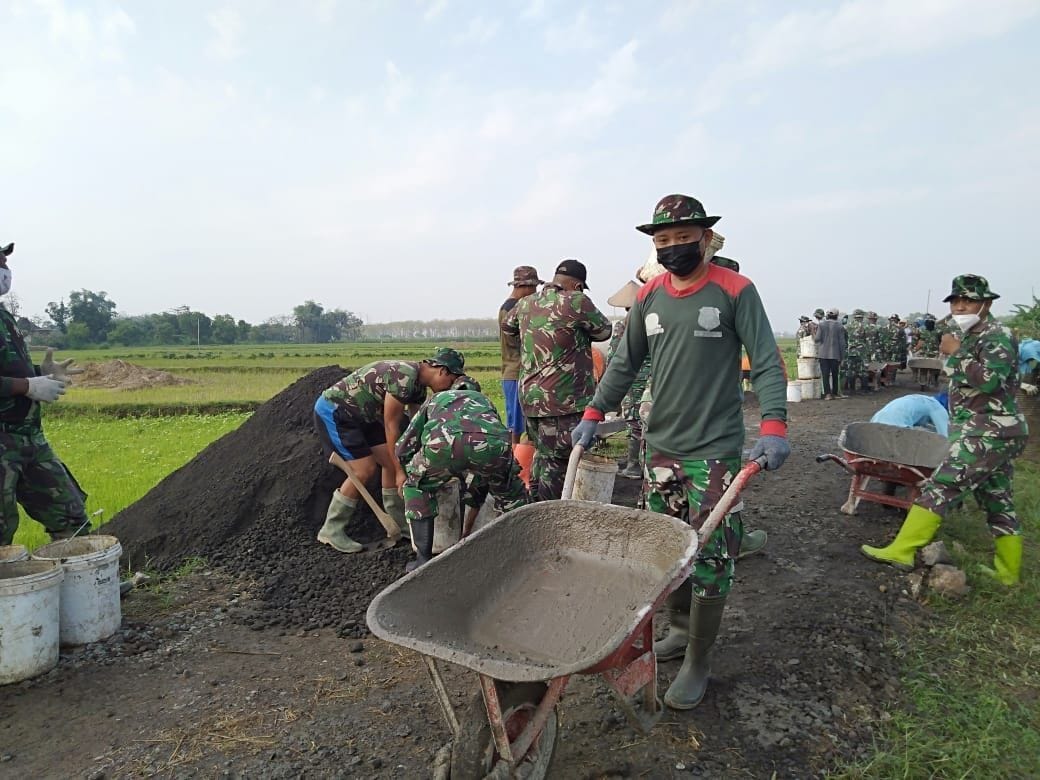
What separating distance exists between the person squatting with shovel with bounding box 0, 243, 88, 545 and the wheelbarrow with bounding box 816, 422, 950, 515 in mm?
5004

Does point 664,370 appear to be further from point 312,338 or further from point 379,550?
point 312,338

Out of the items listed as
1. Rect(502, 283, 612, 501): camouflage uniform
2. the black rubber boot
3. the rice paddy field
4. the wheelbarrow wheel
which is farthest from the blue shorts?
the wheelbarrow wheel

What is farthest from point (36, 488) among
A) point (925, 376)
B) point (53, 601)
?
point (925, 376)

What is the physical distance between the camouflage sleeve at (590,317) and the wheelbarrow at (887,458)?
197cm

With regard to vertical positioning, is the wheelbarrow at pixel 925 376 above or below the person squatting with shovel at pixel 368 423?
below

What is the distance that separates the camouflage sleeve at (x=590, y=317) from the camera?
4.50 m

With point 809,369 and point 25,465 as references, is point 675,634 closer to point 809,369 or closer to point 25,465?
point 25,465

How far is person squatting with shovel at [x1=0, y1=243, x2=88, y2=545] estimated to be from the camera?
3492 millimetres

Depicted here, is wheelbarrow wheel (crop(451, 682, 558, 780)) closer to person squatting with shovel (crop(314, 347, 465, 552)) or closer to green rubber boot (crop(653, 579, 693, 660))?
green rubber boot (crop(653, 579, 693, 660))

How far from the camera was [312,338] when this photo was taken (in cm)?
7550

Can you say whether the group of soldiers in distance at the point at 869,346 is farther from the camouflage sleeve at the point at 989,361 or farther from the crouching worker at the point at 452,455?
the crouching worker at the point at 452,455

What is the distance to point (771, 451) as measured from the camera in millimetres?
2375

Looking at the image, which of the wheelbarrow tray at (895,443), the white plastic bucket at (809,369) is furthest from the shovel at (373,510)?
the white plastic bucket at (809,369)

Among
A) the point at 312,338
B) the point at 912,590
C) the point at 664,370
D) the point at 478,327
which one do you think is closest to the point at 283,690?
the point at 664,370
